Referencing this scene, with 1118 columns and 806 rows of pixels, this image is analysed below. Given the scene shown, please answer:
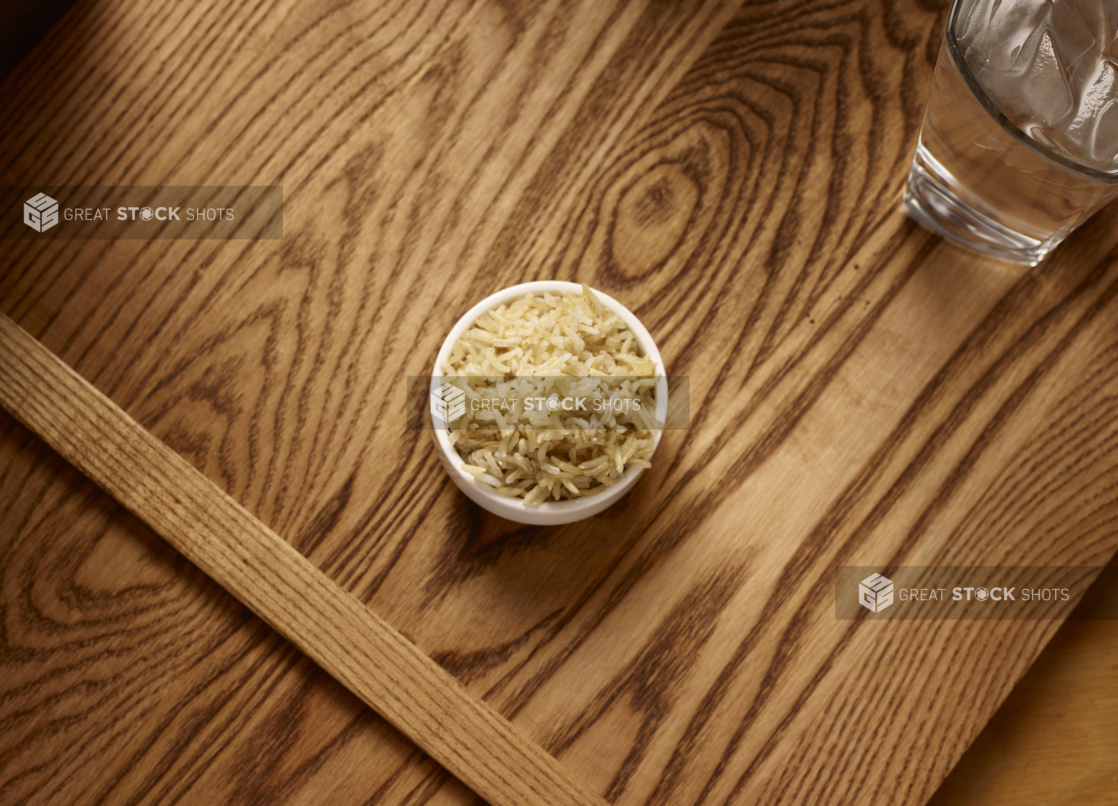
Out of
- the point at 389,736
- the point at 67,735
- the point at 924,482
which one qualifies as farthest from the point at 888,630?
the point at 67,735

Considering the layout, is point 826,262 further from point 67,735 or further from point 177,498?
point 67,735

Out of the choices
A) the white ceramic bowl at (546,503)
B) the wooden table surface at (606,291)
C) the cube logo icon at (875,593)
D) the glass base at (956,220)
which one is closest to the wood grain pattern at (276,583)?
the wooden table surface at (606,291)

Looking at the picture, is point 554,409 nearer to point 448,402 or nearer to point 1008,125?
point 448,402

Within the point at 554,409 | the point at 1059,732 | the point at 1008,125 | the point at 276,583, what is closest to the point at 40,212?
the point at 276,583

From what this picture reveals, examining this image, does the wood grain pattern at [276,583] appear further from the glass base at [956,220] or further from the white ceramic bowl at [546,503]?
the glass base at [956,220]

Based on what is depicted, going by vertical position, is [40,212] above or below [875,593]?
below

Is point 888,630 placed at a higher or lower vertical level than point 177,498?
higher

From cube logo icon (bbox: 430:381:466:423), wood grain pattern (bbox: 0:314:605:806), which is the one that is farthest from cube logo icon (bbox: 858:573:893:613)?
cube logo icon (bbox: 430:381:466:423)
